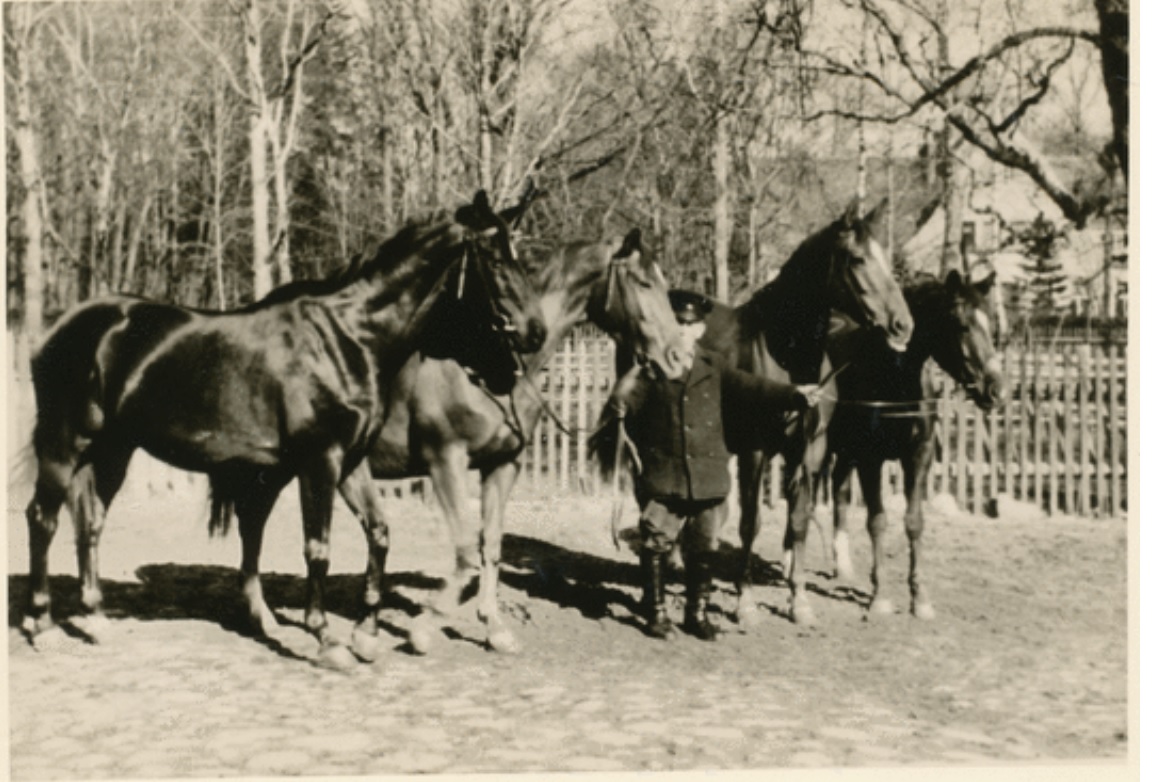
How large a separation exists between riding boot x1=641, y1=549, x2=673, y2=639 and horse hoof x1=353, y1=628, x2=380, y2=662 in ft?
5.42

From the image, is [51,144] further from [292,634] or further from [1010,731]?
[1010,731]

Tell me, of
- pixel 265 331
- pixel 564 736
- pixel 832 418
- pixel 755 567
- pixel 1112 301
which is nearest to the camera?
pixel 564 736

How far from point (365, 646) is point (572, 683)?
1153 millimetres

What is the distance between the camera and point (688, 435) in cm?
699

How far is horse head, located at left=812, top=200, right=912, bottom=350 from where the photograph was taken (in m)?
7.24

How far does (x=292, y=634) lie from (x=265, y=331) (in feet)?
6.01

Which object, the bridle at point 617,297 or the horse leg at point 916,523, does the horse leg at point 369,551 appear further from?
the horse leg at point 916,523

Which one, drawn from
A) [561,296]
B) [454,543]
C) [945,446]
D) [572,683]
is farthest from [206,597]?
[945,446]

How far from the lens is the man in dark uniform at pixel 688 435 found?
6988mm

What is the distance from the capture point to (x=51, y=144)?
10547 mm

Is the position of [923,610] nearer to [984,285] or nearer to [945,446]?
[984,285]

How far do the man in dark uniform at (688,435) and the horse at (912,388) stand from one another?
0.95 m

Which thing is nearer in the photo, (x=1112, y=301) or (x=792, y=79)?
(x=792, y=79)

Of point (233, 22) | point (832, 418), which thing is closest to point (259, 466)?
point (832, 418)
